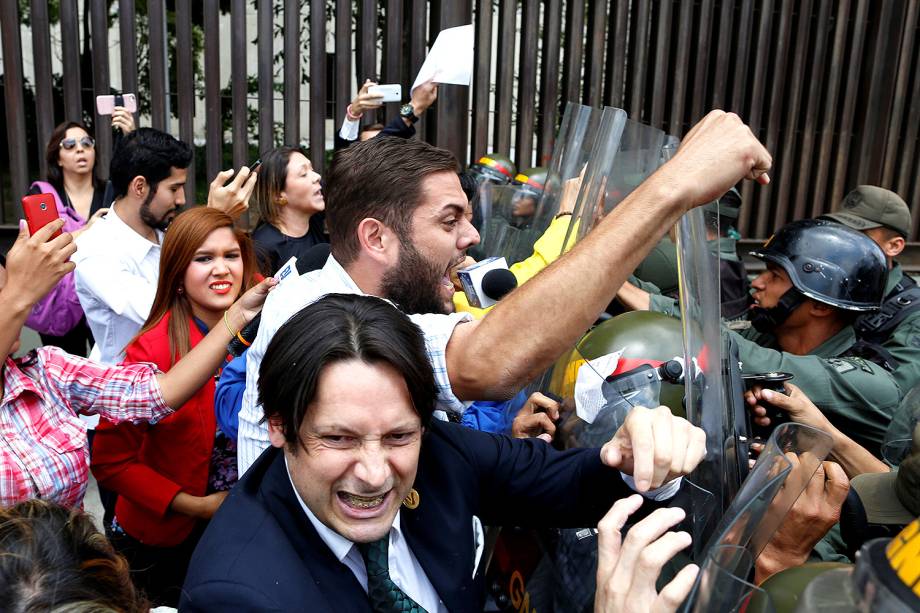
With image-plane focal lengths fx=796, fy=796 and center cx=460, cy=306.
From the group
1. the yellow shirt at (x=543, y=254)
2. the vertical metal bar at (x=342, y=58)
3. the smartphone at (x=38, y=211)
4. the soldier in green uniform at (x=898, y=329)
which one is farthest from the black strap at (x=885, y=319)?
the vertical metal bar at (x=342, y=58)

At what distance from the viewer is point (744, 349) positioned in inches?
97.0

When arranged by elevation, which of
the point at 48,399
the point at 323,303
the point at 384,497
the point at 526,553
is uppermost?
the point at 323,303

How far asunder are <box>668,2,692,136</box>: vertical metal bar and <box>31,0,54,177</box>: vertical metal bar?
14.9ft

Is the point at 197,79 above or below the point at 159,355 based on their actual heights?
above

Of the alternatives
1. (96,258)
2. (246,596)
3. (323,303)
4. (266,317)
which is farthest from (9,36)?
(246,596)

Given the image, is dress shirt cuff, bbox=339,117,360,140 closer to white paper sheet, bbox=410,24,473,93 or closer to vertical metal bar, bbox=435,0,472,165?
white paper sheet, bbox=410,24,473,93

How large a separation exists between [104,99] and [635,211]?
4.06 m

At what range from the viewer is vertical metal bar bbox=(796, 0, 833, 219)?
666 cm

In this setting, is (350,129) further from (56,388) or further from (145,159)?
(56,388)

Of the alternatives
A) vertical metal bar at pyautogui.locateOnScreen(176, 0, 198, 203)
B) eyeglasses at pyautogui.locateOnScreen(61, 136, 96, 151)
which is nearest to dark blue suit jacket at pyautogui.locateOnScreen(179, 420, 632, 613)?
eyeglasses at pyautogui.locateOnScreen(61, 136, 96, 151)

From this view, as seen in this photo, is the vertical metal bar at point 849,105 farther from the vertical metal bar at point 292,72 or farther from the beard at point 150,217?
the beard at point 150,217

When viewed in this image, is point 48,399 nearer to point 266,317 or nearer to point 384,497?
point 266,317

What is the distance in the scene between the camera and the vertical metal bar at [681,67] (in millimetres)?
6336

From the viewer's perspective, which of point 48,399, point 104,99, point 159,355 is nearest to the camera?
point 48,399
